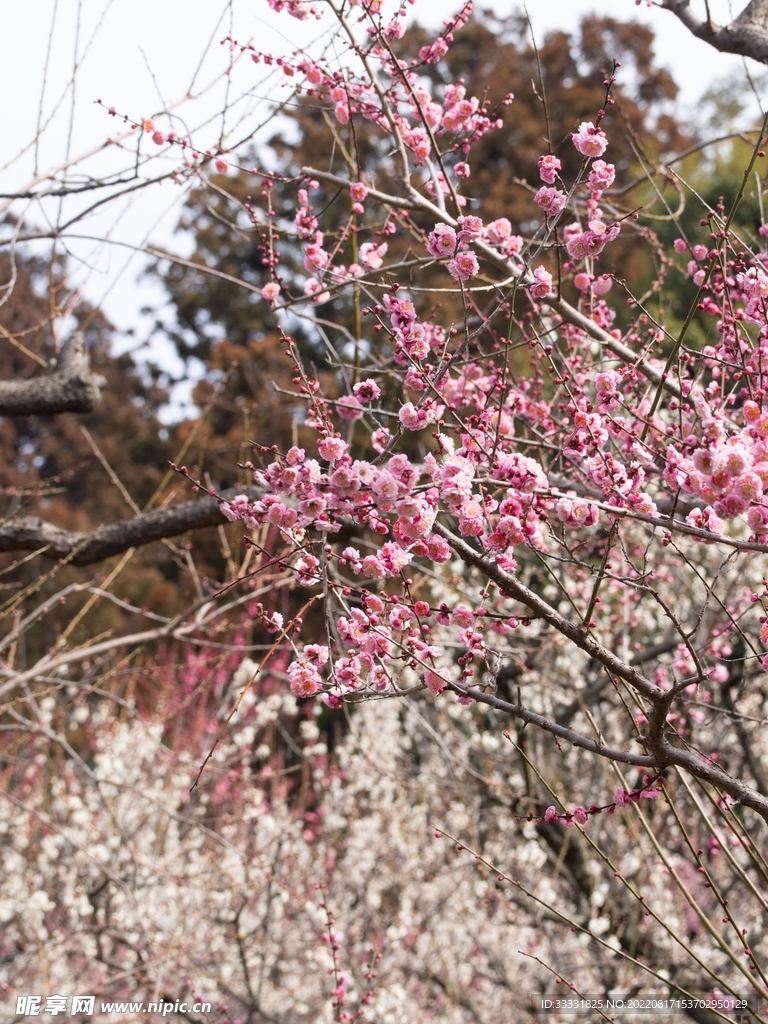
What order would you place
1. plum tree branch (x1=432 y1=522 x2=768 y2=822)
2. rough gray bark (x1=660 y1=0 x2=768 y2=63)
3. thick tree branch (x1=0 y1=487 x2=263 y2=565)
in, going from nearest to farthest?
plum tree branch (x1=432 y1=522 x2=768 y2=822) < rough gray bark (x1=660 y1=0 x2=768 y2=63) < thick tree branch (x1=0 y1=487 x2=263 y2=565)

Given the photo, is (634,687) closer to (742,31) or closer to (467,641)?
(467,641)

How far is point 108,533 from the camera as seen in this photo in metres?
2.66

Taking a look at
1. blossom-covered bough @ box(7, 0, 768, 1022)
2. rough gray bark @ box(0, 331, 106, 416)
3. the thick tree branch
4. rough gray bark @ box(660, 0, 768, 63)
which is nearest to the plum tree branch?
blossom-covered bough @ box(7, 0, 768, 1022)

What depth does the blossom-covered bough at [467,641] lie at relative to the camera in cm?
134

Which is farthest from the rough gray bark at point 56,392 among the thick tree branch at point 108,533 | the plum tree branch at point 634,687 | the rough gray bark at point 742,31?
the rough gray bark at point 742,31

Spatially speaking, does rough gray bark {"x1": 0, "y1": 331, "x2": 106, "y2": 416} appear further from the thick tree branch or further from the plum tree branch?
the plum tree branch

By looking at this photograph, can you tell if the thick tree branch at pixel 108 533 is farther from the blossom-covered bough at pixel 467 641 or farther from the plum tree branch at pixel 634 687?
the plum tree branch at pixel 634 687

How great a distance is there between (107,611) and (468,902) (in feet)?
20.7

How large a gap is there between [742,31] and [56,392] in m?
2.30

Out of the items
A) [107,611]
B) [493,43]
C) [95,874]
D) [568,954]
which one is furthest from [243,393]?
[568,954]

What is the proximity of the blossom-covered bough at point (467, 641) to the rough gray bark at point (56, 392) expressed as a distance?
0.42 metres

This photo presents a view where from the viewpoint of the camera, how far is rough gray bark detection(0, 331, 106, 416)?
2.68 meters

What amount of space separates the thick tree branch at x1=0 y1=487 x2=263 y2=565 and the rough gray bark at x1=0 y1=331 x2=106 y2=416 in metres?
0.37

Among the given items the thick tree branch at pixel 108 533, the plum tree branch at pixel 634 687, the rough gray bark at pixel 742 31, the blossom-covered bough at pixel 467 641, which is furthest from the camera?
the thick tree branch at pixel 108 533
